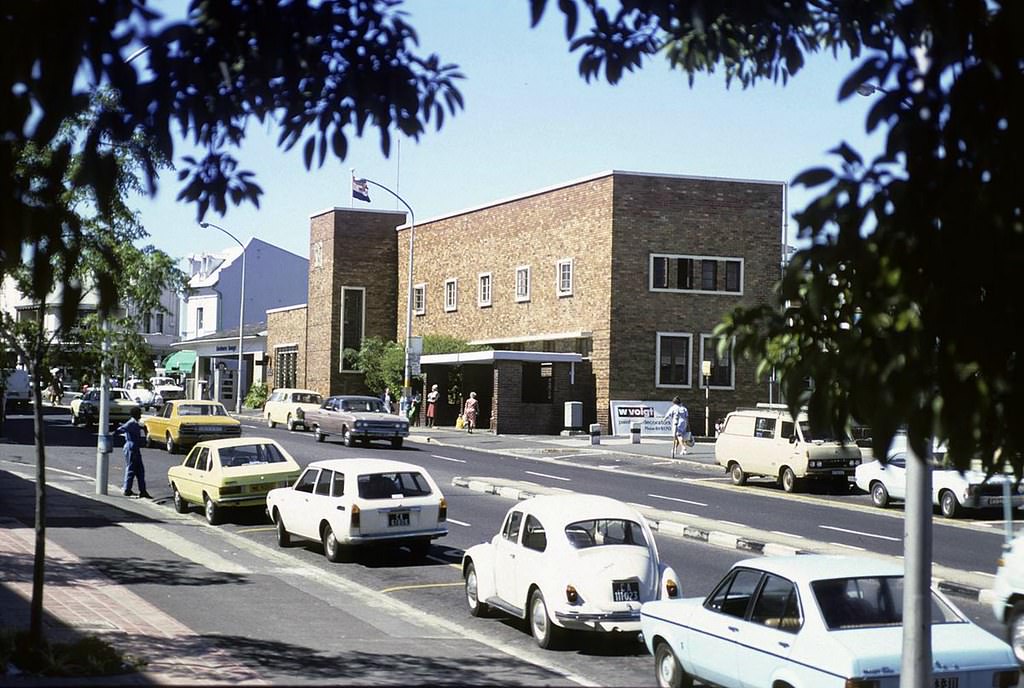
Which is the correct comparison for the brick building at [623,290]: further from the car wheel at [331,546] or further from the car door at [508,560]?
→ the car door at [508,560]

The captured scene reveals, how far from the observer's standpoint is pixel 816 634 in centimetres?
946

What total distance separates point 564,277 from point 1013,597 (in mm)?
42005

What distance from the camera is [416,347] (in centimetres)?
5291

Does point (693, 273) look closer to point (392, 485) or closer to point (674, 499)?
point (674, 499)

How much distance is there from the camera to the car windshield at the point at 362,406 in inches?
1702

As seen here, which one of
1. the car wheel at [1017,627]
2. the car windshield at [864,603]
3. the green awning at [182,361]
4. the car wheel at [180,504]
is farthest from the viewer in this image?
the green awning at [182,361]

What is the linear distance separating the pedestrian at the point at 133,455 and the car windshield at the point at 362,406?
15436mm

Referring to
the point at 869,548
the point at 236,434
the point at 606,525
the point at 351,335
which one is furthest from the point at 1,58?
the point at 351,335

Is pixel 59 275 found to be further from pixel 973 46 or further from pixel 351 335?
pixel 351 335

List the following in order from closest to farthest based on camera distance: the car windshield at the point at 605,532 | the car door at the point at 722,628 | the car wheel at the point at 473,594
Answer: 1. the car door at the point at 722,628
2. the car windshield at the point at 605,532
3. the car wheel at the point at 473,594

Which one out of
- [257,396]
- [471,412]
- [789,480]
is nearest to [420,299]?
[471,412]

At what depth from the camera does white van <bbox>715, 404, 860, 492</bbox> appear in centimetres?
3080

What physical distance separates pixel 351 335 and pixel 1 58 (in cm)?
6507

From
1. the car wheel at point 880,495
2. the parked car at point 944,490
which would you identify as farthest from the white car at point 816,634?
the car wheel at point 880,495
